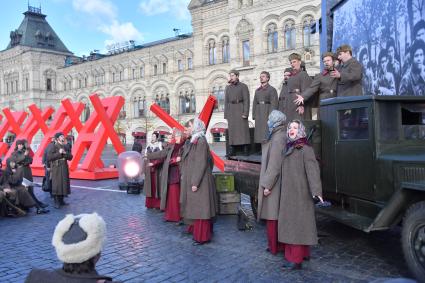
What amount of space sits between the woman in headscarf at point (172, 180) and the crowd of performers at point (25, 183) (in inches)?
125

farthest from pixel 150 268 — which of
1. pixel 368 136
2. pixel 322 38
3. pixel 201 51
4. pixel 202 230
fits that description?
pixel 201 51

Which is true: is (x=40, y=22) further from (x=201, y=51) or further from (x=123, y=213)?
(x=123, y=213)

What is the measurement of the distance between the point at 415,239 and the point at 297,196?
4.33ft

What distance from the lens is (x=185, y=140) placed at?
7324mm

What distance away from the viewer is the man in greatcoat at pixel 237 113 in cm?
866

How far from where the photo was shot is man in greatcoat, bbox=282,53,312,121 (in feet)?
25.0

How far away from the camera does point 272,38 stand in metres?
36.7

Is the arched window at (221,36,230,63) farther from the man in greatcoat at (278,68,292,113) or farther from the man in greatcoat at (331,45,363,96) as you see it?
the man in greatcoat at (331,45,363,96)

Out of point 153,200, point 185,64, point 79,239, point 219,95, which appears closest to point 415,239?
point 79,239

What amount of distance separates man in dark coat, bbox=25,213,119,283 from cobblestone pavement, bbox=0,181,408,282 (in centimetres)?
276

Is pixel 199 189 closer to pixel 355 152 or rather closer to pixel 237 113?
pixel 355 152

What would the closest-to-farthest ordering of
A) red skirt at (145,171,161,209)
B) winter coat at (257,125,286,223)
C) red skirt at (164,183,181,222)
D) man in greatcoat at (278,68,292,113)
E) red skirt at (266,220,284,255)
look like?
winter coat at (257,125,286,223), red skirt at (266,220,284,255), red skirt at (164,183,181,222), man in greatcoat at (278,68,292,113), red skirt at (145,171,161,209)

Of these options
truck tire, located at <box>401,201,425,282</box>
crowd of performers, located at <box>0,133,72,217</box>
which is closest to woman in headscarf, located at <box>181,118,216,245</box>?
truck tire, located at <box>401,201,425,282</box>

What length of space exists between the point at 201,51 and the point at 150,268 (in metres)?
37.9
